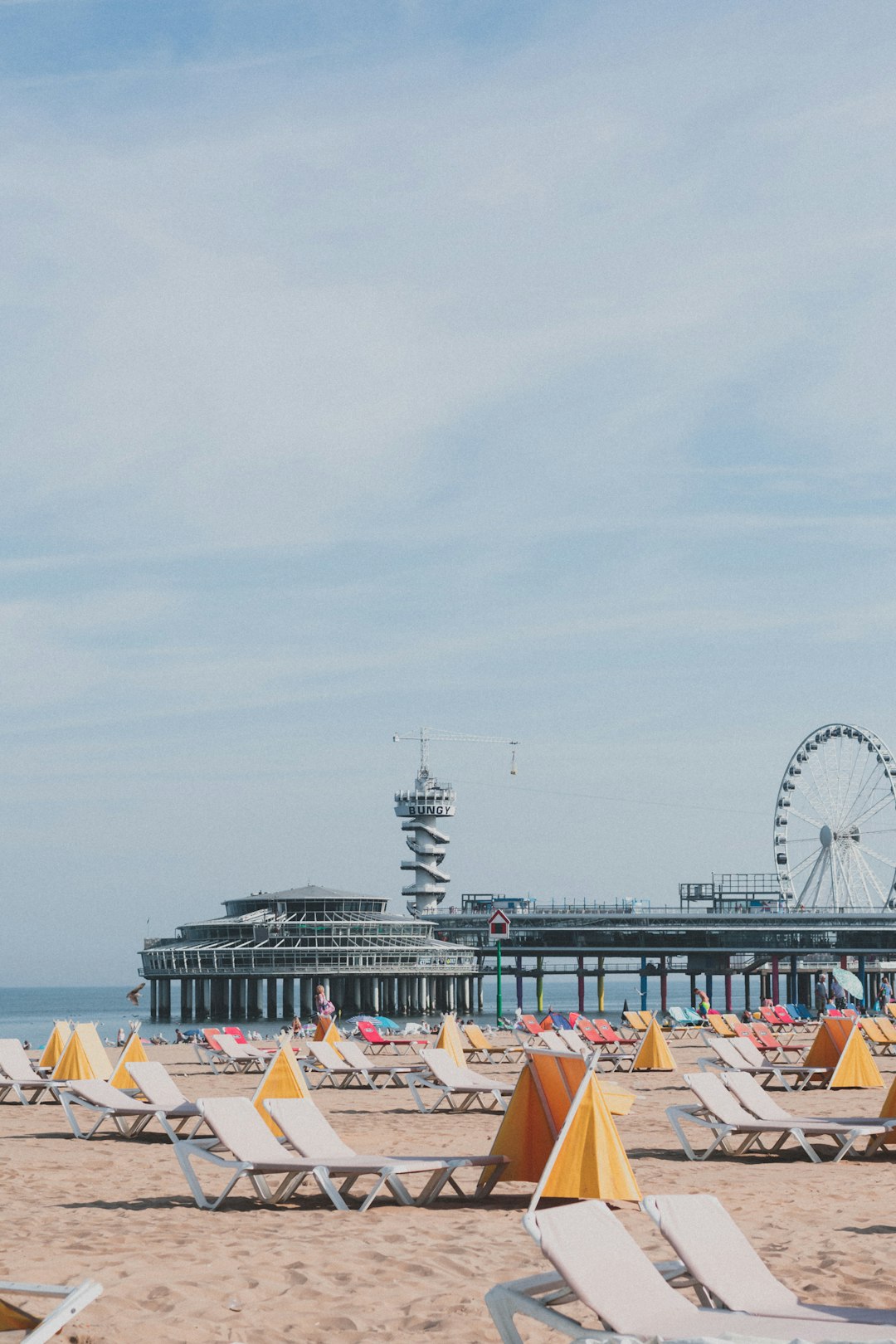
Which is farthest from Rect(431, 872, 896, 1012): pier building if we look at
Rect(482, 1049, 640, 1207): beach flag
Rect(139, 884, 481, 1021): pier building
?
Rect(482, 1049, 640, 1207): beach flag

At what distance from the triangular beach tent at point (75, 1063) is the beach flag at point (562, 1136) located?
731 centimetres

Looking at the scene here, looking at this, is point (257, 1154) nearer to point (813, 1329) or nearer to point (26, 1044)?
point (813, 1329)

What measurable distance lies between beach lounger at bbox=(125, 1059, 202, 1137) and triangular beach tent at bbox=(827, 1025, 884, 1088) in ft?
24.9

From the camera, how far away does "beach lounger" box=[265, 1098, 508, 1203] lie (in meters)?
8.39

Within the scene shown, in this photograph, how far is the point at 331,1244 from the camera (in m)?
7.07

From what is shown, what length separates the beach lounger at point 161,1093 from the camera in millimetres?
11617

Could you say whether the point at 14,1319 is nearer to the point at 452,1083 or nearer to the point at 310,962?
the point at 452,1083

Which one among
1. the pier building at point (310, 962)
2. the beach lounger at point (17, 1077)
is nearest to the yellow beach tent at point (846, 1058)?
the beach lounger at point (17, 1077)

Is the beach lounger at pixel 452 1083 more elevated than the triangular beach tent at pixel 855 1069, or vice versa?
the beach lounger at pixel 452 1083

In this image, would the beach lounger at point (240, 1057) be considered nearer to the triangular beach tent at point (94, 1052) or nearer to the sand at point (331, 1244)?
the triangular beach tent at point (94, 1052)

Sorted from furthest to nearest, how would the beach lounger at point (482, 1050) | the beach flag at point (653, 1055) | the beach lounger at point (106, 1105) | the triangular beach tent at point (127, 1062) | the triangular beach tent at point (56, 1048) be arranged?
the beach lounger at point (482, 1050), the beach flag at point (653, 1055), the triangular beach tent at point (56, 1048), the triangular beach tent at point (127, 1062), the beach lounger at point (106, 1105)

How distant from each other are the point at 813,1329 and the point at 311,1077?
16.5 meters

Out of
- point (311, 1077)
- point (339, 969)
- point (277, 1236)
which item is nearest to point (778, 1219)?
point (277, 1236)

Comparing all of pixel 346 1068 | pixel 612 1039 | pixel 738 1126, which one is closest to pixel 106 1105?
pixel 738 1126
